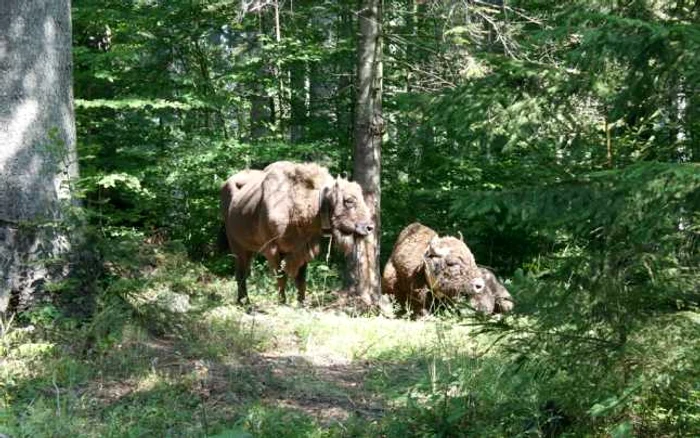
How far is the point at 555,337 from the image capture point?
463 centimetres

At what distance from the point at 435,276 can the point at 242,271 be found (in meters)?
3.02

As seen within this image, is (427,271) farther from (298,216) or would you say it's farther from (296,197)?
(296,197)

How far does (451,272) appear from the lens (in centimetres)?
1045

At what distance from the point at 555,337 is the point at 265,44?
10.8 metres

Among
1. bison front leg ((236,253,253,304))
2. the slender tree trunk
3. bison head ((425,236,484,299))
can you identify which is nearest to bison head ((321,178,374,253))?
bison head ((425,236,484,299))

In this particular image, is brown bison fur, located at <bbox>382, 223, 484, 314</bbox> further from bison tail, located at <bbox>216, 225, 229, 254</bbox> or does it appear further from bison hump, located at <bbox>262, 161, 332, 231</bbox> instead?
bison tail, located at <bbox>216, 225, 229, 254</bbox>

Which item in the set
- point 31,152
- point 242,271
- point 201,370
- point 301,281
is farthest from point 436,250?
point 31,152

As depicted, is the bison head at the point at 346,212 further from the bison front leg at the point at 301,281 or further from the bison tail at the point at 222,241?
the bison tail at the point at 222,241

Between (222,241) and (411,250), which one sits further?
(222,241)

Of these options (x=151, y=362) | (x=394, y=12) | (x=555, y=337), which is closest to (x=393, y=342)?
(x=151, y=362)

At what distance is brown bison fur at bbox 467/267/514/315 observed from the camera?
1043 cm

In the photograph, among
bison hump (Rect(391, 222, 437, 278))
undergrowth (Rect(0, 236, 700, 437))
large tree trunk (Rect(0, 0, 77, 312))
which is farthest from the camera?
bison hump (Rect(391, 222, 437, 278))

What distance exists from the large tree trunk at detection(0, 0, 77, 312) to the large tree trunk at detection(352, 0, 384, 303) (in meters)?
4.82

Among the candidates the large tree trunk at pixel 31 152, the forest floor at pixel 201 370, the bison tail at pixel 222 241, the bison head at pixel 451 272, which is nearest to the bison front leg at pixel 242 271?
the bison tail at pixel 222 241
